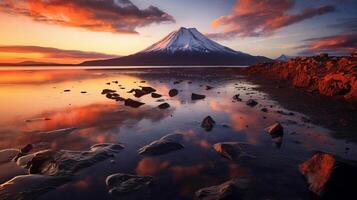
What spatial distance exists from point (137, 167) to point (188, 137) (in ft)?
13.9

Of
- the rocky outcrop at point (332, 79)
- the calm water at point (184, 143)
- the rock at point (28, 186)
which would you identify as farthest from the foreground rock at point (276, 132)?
the rocky outcrop at point (332, 79)

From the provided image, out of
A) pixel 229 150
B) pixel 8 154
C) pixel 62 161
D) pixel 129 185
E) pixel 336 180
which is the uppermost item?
pixel 336 180

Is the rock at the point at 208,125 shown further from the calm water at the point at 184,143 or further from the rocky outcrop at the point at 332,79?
the rocky outcrop at the point at 332,79

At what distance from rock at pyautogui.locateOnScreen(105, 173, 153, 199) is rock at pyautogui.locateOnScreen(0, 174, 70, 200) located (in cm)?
155

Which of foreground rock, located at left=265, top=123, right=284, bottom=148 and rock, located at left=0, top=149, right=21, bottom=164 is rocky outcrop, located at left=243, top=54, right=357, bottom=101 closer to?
foreground rock, located at left=265, top=123, right=284, bottom=148

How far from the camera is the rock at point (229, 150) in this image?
10.3 metres

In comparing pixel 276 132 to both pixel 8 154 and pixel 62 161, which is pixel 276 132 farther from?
pixel 8 154

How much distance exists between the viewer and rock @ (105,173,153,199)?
7531mm

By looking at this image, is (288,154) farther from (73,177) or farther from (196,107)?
(196,107)

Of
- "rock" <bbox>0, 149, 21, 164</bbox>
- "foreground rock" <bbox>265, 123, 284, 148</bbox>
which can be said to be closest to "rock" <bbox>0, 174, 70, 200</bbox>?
"rock" <bbox>0, 149, 21, 164</bbox>

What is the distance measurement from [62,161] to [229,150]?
6.45 meters

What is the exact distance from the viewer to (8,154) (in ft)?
34.4

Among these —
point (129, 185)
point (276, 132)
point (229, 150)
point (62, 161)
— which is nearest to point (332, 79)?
point (276, 132)

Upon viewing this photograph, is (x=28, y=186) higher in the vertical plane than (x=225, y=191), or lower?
lower
